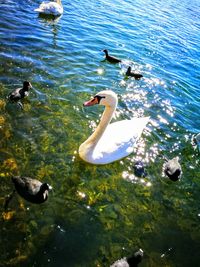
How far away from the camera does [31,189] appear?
8047mm

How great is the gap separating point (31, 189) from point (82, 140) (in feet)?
10.4

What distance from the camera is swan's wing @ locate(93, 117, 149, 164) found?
1006 cm

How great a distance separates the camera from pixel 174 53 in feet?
64.6

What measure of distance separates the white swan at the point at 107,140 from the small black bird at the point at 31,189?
214cm

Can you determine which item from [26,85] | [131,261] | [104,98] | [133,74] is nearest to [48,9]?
[133,74]

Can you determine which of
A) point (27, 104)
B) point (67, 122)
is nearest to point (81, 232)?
point (67, 122)

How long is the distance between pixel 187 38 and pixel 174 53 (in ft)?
12.5

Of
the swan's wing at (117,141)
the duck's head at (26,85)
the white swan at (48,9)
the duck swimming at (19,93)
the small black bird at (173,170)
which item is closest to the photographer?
the small black bird at (173,170)

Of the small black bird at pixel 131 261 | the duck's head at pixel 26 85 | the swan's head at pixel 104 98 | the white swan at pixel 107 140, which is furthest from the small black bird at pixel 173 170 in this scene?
the duck's head at pixel 26 85

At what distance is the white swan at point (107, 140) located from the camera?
32.5 feet

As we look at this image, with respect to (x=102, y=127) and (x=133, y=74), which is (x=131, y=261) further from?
(x=133, y=74)

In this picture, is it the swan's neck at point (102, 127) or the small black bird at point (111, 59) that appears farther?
the small black bird at point (111, 59)

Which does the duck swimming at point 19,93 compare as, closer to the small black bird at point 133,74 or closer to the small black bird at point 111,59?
the small black bird at point 133,74

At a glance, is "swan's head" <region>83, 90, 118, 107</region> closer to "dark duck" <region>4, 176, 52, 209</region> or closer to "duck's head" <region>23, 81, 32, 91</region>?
"duck's head" <region>23, 81, 32, 91</region>
